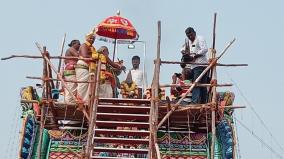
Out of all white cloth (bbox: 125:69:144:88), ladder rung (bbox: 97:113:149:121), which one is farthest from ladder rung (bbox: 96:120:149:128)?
white cloth (bbox: 125:69:144:88)

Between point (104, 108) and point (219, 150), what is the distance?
277cm

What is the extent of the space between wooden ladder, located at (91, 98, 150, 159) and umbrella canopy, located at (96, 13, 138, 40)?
13.3 ft

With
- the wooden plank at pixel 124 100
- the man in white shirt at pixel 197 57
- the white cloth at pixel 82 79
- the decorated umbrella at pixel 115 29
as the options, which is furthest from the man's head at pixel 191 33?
the decorated umbrella at pixel 115 29

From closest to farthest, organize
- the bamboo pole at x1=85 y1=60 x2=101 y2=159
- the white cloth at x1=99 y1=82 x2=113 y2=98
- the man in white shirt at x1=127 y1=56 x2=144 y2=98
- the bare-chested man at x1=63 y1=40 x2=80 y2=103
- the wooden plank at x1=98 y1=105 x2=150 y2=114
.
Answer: the bamboo pole at x1=85 y1=60 x2=101 y2=159 → the wooden plank at x1=98 y1=105 x2=150 y2=114 → the bare-chested man at x1=63 y1=40 x2=80 y2=103 → the white cloth at x1=99 y1=82 x2=113 y2=98 → the man in white shirt at x1=127 y1=56 x2=144 y2=98

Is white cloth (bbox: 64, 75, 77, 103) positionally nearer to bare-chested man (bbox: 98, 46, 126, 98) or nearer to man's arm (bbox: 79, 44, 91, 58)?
bare-chested man (bbox: 98, 46, 126, 98)

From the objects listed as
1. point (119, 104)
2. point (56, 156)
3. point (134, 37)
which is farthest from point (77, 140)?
point (134, 37)

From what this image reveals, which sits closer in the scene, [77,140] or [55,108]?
[55,108]

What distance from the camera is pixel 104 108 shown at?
473 inches

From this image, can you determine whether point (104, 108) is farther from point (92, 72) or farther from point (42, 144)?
point (42, 144)

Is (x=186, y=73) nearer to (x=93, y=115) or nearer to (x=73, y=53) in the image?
(x=73, y=53)

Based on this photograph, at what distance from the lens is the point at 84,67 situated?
1239cm

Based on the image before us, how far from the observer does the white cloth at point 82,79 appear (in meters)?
12.4

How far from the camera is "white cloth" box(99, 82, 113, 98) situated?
12703 millimetres

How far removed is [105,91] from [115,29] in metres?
3.52
